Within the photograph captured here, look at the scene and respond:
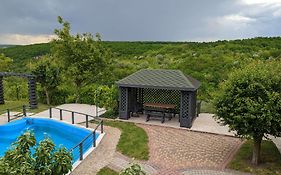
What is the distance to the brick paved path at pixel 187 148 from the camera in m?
9.57

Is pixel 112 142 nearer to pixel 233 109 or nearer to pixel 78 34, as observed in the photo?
pixel 233 109

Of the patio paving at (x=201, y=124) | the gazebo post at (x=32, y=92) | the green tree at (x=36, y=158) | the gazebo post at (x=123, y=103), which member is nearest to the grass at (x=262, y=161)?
the patio paving at (x=201, y=124)

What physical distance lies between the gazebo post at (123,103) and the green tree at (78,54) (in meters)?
4.36

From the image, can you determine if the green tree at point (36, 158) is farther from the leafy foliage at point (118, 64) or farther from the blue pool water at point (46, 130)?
the leafy foliage at point (118, 64)

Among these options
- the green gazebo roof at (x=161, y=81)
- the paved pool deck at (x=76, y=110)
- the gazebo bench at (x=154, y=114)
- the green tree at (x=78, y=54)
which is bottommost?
the paved pool deck at (x=76, y=110)

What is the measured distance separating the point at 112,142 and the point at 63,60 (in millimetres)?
8854

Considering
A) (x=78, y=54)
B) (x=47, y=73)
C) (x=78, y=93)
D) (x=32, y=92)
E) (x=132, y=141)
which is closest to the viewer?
(x=132, y=141)

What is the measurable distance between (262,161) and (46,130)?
10727 millimetres

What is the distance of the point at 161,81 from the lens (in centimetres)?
1430

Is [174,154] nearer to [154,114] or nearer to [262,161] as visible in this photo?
[262,161]

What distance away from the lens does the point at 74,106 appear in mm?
18422

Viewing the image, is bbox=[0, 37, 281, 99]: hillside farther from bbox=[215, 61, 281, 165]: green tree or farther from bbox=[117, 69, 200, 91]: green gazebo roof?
bbox=[215, 61, 281, 165]: green tree

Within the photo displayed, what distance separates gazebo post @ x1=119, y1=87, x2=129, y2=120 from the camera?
14953 millimetres

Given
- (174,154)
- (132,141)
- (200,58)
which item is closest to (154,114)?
(132,141)
